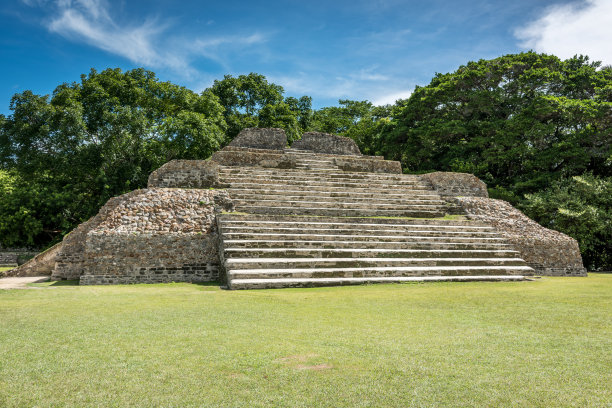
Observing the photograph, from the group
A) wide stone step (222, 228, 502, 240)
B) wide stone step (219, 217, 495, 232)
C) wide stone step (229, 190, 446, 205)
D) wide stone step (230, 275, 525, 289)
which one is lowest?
wide stone step (230, 275, 525, 289)

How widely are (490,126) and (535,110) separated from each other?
6.51 ft

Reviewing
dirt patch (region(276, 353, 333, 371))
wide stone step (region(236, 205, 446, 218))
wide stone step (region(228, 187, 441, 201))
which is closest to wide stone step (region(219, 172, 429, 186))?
wide stone step (region(228, 187, 441, 201))

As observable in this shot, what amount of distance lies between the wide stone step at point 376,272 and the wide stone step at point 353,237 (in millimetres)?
1138

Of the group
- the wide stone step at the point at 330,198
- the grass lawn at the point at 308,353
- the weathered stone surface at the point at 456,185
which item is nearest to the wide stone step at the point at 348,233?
the wide stone step at the point at 330,198

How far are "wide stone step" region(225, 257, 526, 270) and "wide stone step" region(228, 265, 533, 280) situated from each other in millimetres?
133

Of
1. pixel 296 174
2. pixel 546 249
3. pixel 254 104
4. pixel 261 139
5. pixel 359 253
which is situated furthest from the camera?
pixel 254 104

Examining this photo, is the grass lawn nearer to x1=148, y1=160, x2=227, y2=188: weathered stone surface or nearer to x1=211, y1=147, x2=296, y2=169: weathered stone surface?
x1=148, y1=160, x2=227, y2=188: weathered stone surface

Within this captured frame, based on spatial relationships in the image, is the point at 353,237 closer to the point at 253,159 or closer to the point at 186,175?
the point at 186,175

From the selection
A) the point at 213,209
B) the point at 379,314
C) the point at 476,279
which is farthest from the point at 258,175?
the point at 379,314

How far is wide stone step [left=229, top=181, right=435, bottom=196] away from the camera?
39.2ft

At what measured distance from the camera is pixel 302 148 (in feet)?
58.1

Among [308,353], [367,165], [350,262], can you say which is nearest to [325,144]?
[367,165]

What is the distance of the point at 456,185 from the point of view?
44.6 feet

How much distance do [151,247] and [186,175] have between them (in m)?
4.15
